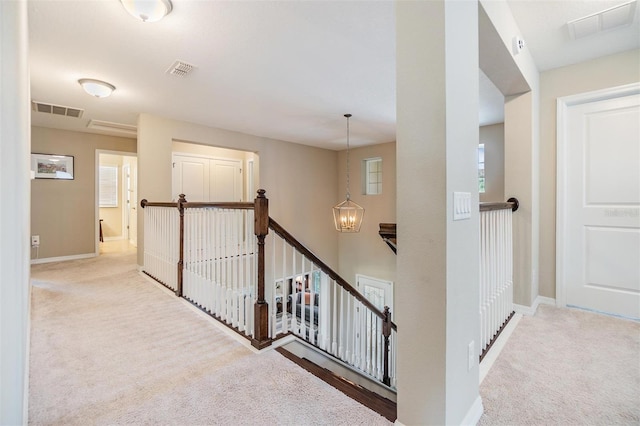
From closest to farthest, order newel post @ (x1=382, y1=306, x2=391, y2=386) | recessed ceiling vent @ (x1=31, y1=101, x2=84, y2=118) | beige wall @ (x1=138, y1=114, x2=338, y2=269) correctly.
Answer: newel post @ (x1=382, y1=306, x2=391, y2=386) → recessed ceiling vent @ (x1=31, y1=101, x2=84, y2=118) → beige wall @ (x1=138, y1=114, x2=338, y2=269)

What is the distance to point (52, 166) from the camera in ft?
16.5

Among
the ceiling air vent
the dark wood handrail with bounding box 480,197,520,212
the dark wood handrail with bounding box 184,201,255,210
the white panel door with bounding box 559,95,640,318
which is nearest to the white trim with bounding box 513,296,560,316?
the white panel door with bounding box 559,95,640,318

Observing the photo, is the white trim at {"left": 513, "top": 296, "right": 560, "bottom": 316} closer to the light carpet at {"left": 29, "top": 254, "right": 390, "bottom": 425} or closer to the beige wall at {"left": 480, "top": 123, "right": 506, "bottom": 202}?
the light carpet at {"left": 29, "top": 254, "right": 390, "bottom": 425}

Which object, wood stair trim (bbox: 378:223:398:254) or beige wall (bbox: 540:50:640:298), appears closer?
wood stair trim (bbox: 378:223:398:254)

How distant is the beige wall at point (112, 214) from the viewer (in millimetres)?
7543

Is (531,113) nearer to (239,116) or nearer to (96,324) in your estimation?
(239,116)

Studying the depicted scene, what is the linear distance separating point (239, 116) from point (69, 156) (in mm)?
3412

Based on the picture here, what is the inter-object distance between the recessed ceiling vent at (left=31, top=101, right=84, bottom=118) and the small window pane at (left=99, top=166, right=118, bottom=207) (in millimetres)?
3801

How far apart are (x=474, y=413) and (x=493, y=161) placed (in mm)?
4651

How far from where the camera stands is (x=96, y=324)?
2422 millimetres

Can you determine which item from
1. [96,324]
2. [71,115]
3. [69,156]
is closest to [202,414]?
[96,324]

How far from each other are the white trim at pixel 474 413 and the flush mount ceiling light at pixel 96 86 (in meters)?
4.18

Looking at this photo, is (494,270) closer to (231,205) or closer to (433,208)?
(433,208)

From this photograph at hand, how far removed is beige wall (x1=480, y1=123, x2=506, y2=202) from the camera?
489 centimetres
